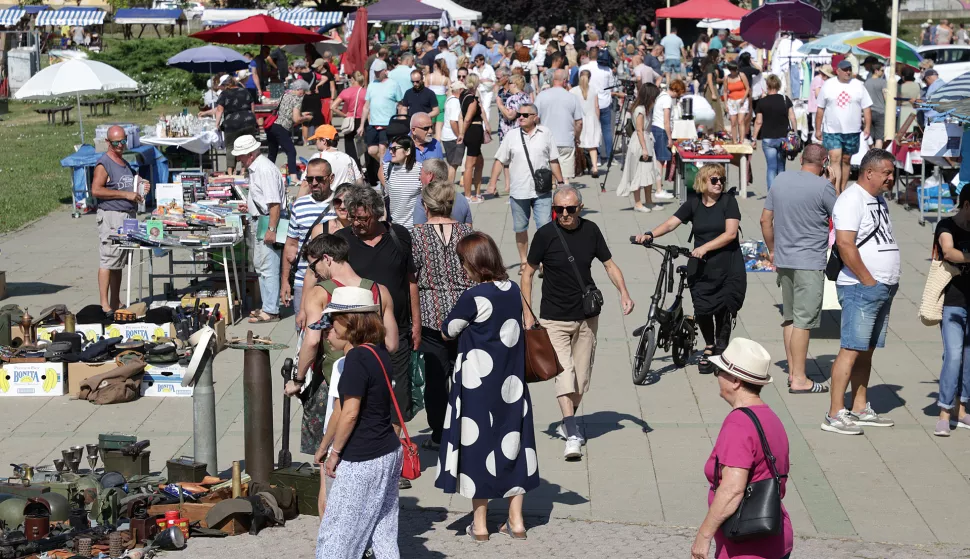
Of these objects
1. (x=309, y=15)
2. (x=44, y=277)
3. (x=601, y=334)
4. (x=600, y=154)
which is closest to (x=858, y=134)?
(x=600, y=154)

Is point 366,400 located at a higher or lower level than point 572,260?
lower

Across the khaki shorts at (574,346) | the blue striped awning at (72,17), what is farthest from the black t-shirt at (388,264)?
the blue striped awning at (72,17)

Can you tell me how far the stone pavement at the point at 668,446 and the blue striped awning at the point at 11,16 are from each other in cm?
5859

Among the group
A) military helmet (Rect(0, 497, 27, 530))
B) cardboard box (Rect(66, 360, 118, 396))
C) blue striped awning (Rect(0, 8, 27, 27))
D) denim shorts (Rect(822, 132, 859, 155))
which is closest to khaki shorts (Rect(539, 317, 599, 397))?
military helmet (Rect(0, 497, 27, 530))

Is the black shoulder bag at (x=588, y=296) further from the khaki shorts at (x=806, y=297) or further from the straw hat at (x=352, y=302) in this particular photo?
the straw hat at (x=352, y=302)

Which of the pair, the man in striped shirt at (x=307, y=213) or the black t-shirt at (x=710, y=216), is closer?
the man in striped shirt at (x=307, y=213)

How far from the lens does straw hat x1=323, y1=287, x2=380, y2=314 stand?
216 inches

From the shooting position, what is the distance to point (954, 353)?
8430mm

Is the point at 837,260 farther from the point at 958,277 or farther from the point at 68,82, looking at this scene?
the point at 68,82

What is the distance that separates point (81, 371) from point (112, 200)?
101 inches

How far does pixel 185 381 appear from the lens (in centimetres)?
684

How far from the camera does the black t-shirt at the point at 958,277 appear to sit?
826cm

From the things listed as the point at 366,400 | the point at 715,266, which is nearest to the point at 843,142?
the point at 715,266

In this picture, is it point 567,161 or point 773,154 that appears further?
point 567,161
